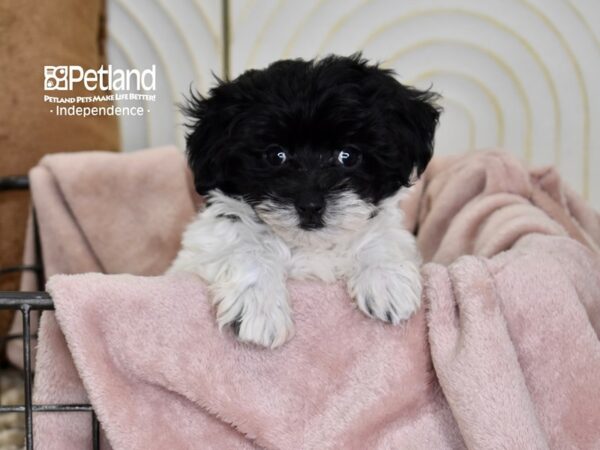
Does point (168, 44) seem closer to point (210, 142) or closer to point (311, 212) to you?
point (210, 142)

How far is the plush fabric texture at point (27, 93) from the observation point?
226 centimetres

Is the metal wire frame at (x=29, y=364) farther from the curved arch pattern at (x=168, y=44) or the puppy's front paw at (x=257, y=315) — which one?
the curved arch pattern at (x=168, y=44)

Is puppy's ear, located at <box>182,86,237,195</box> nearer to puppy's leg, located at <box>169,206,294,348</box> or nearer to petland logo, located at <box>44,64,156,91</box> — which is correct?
puppy's leg, located at <box>169,206,294,348</box>

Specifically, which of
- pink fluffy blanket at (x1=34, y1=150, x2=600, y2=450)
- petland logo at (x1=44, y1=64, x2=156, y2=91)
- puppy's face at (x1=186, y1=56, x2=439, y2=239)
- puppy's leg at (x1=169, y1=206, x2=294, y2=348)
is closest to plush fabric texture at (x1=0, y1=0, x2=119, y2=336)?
petland logo at (x1=44, y1=64, x2=156, y2=91)

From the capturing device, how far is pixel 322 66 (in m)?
1.44

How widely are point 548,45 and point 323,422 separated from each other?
180cm

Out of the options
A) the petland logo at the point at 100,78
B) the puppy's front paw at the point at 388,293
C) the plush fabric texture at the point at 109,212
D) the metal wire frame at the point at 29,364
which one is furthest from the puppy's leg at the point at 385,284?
the petland logo at the point at 100,78

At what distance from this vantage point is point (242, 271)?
4.22ft

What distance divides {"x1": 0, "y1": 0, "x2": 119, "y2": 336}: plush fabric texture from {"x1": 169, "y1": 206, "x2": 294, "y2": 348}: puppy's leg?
3.15 ft

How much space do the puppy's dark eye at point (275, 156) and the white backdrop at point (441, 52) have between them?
123 cm

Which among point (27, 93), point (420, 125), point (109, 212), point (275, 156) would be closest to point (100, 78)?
point (27, 93)

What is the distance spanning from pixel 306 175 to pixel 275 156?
3.4 inches

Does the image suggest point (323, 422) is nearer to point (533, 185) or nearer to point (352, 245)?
point (352, 245)

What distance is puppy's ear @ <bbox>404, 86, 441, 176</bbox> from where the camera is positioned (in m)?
1.46
